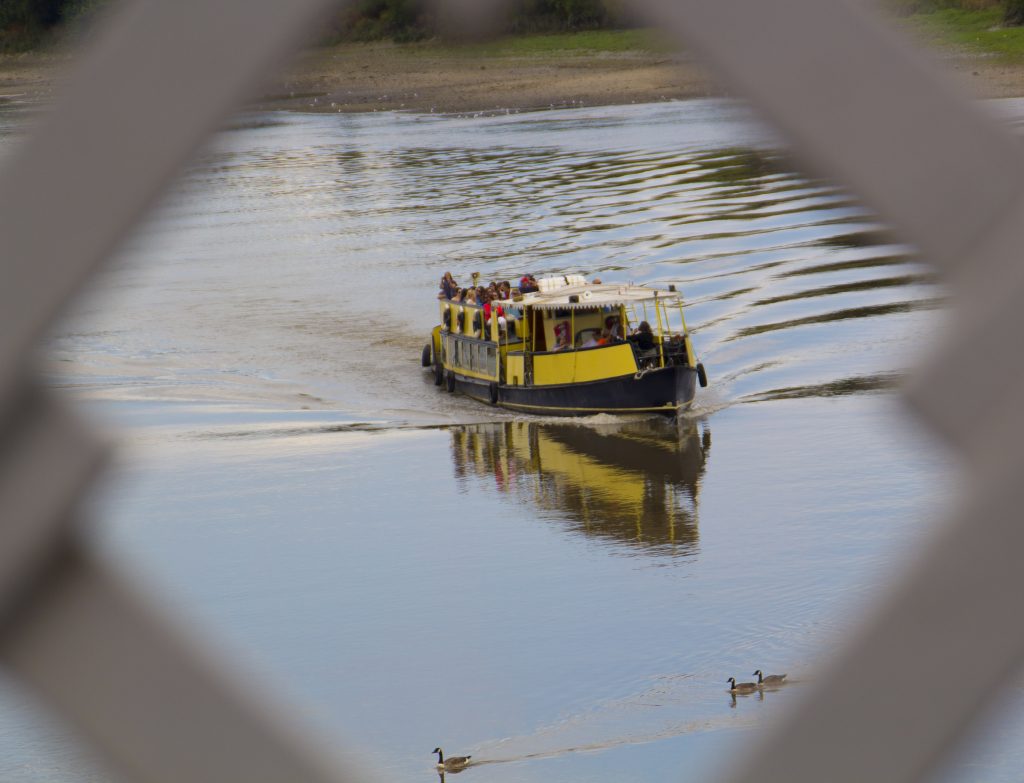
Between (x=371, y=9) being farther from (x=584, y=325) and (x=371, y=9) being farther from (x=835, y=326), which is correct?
(x=835, y=326)

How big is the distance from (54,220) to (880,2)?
19.1 inches

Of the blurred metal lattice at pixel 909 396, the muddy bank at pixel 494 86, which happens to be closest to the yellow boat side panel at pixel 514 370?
the blurred metal lattice at pixel 909 396

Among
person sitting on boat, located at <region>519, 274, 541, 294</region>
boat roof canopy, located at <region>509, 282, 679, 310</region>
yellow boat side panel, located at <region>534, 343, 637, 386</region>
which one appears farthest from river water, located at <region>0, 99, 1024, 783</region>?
Answer: person sitting on boat, located at <region>519, 274, 541, 294</region>

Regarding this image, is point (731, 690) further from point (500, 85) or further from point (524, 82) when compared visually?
point (500, 85)

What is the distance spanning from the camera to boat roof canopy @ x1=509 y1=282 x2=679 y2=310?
24812mm

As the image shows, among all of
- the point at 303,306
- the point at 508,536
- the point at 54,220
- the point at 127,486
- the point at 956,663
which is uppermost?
the point at 54,220

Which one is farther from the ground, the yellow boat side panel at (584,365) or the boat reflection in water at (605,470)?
the yellow boat side panel at (584,365)

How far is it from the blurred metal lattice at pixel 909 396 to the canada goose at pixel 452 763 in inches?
470

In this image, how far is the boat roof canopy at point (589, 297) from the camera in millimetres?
24812

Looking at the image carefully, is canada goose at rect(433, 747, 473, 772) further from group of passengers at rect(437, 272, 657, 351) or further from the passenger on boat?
the passenger on boat

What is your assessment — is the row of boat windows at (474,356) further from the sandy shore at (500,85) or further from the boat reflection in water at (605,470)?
the sandy shore at (500,85)

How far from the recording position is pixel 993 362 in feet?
3.00

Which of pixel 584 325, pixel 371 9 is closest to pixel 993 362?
pixel 371 9

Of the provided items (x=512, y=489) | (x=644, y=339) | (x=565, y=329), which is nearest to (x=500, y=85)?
(x=565, y=329)
